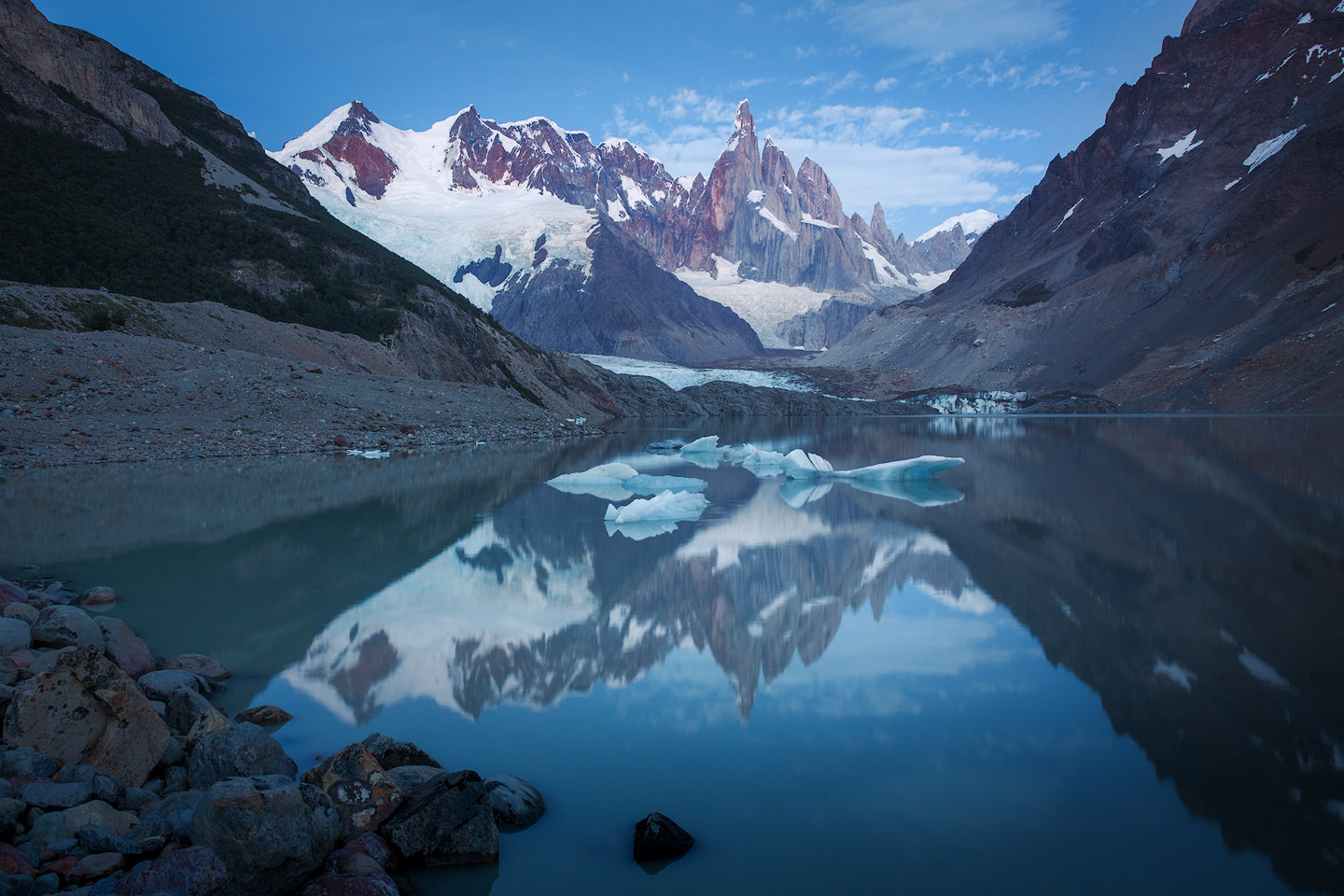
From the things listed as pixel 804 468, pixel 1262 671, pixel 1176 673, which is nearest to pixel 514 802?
pixel 1176 673

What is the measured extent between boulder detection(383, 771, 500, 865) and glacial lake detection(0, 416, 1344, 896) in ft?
0.26

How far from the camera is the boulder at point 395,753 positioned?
4324 mm

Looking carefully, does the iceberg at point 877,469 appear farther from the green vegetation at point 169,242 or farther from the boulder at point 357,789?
the green vegetation at point 169,242

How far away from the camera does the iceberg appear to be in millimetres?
18203

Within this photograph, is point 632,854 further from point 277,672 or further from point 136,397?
point 136,397

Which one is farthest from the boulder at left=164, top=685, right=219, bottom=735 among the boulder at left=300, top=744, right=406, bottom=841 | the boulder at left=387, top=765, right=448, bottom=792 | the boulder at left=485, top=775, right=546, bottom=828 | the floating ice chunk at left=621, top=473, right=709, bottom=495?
the floating ice chunk at left=621, top=473, right=709, bottom=495

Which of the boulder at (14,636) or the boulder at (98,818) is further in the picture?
the boulder at (14,636)

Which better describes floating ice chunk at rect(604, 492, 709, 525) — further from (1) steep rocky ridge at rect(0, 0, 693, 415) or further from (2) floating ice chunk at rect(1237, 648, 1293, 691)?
(1) steep rocky ridge at rect(0, 0, 693, 415)

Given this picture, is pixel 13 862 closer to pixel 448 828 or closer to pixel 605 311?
pixel 448 828

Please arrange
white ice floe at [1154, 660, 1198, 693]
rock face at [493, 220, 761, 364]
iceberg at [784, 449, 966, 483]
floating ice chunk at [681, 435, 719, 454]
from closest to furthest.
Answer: white ice floe at [1154, 660, 1198, 693] → iceberg at [784, 449, 966, 483] → floating ice chunk at [681, 435, 719, 454] → rock face at [493, 220, 761, 364]

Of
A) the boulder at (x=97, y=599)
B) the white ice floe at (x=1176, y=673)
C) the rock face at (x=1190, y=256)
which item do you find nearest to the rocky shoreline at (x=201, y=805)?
the boulder at (x=97, y=599)

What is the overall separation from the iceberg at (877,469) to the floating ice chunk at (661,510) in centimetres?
556

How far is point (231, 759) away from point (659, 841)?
223 centimetres

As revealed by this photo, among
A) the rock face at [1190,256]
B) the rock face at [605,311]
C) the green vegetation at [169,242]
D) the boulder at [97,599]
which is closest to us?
the boulder at [97,599]
